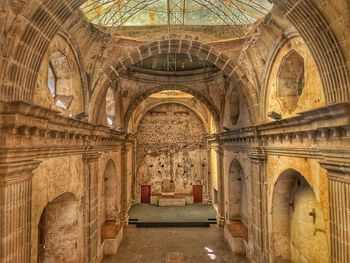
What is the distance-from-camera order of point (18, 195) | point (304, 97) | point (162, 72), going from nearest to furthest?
point (18, 195) < point (304, 97) < point (162, 72)

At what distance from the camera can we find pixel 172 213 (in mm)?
18203

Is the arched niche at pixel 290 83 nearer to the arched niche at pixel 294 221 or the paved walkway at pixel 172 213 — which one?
the arched niche at pixel 294 221

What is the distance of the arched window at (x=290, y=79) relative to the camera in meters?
→ 8.09

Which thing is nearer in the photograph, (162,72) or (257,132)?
(257,132)

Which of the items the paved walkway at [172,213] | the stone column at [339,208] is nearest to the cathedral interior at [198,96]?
the stone column at [339,208]

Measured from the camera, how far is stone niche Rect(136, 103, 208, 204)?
21.8m

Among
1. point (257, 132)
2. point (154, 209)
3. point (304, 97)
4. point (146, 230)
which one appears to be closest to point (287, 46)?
point (304, 97)

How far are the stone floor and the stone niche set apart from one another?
6.27 metres

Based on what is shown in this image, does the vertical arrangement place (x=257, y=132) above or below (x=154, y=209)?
above

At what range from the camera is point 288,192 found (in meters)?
8.72

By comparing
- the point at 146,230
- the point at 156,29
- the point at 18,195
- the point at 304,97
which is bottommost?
the point at 146,230

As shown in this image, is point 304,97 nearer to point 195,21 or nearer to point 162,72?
point 195,21

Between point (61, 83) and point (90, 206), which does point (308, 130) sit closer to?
point (61, 83)

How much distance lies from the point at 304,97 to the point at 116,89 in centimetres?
1027
